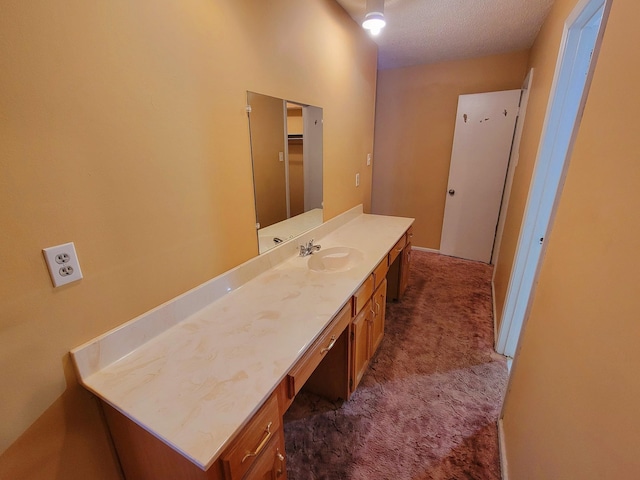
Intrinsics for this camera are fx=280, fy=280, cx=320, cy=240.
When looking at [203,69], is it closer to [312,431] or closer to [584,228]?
[584,228]

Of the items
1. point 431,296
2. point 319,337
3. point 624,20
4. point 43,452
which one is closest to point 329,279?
point 319,337

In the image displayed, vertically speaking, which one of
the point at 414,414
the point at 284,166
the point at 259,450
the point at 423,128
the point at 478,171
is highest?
the point at 423,128

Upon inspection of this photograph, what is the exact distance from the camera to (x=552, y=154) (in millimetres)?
1594

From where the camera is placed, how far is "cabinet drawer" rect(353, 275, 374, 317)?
4.73ft

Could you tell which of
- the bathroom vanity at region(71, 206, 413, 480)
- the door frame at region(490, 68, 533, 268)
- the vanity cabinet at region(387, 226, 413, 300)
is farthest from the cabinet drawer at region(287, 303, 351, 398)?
the door frame at region(490, 68, 533, 268)

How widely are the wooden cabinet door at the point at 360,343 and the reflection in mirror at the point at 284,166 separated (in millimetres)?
650

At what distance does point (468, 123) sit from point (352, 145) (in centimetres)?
171

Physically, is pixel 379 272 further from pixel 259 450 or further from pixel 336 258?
pixel 259 450

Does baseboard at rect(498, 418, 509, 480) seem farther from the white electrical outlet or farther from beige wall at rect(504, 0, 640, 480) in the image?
the white electrical outlet

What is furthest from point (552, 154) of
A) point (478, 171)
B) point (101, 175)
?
point (101, 175)

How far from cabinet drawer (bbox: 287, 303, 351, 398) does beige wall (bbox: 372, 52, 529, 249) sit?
2.90m

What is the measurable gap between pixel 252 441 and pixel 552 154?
2.01 meters

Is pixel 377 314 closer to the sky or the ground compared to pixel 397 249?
closer to the ground

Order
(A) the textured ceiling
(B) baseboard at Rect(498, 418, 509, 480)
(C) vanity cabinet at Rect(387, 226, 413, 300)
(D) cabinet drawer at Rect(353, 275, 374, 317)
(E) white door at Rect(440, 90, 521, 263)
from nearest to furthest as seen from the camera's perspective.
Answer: (B) baseboard at Rect(498, 418, 509, 480)
(D) cabinet drawer at Rect(353, 275, 374, 317)
(A) the textured ceiling
(C) vanity cabinet at Rect(387, 226, 413, 300)
(E) white door at Rect(440, 90, 521, 263)
